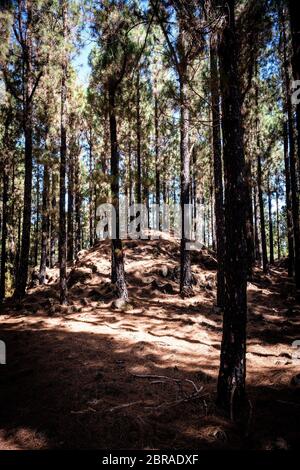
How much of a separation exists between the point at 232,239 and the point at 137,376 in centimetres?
311

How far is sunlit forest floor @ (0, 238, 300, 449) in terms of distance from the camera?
3922 mm

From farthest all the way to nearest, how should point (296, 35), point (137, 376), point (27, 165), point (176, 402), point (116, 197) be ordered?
1. point (27, 165)
2. point (116, 197)
3. point (296, 35)
4. point (137, 376)
5. point (176, 402)

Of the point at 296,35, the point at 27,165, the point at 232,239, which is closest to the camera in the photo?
the point at 232,239

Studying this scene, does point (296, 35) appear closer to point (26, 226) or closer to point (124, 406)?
point (124, 406)

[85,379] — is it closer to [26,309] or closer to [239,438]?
[239,438]

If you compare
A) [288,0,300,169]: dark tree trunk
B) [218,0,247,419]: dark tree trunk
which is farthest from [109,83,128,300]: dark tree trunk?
[218,0,247,419]: dark tree trunk

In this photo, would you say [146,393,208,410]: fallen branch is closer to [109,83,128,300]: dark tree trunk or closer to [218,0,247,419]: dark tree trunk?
[218,0,247,419]: dark tree trunk

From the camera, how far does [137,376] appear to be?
5523mm

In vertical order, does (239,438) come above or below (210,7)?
below

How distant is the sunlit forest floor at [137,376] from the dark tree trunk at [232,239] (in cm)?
43

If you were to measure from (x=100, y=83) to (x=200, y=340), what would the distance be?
9.20 metres

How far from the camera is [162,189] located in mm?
28453

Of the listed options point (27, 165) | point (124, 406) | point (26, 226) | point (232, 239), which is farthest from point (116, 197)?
point (124, 406)

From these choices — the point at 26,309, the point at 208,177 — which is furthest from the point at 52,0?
the point at 208,177
